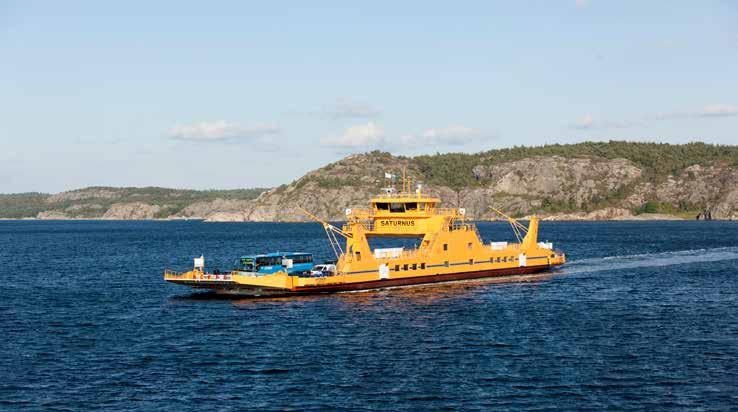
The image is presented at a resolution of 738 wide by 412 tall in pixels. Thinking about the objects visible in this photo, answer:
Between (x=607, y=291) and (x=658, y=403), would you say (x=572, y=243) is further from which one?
(x=658, y=403)

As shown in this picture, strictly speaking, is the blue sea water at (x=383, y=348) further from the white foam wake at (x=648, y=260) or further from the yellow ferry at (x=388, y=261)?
the white foam wake at (x=648, y=260)

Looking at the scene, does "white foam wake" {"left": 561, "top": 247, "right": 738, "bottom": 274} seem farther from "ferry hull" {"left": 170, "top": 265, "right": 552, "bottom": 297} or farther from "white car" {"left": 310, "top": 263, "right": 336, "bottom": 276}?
"white car" {"left": 310, "top": 263, "right": 336, "bottom": 276}

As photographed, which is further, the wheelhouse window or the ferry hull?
the wheelhouse window

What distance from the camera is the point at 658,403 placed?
1459 inches

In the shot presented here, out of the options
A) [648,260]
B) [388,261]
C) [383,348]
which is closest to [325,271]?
[388,261]

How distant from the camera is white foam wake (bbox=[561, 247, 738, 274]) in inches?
Answer: 4023

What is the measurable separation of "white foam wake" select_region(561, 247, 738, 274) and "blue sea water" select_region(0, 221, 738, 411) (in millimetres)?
15197

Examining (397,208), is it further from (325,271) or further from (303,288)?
(303,288)

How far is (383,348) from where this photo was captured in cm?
4984

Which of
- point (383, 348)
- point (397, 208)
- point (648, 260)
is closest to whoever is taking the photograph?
point (383, 348)

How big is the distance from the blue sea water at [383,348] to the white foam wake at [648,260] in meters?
15.2

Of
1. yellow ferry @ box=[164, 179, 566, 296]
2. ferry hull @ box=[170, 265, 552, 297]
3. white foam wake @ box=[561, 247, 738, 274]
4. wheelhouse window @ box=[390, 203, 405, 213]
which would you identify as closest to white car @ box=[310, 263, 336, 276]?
yellow ferry @ box=[164, 179, 566, 296]

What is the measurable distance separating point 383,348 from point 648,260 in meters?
74.1

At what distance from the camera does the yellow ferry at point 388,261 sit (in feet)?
237
